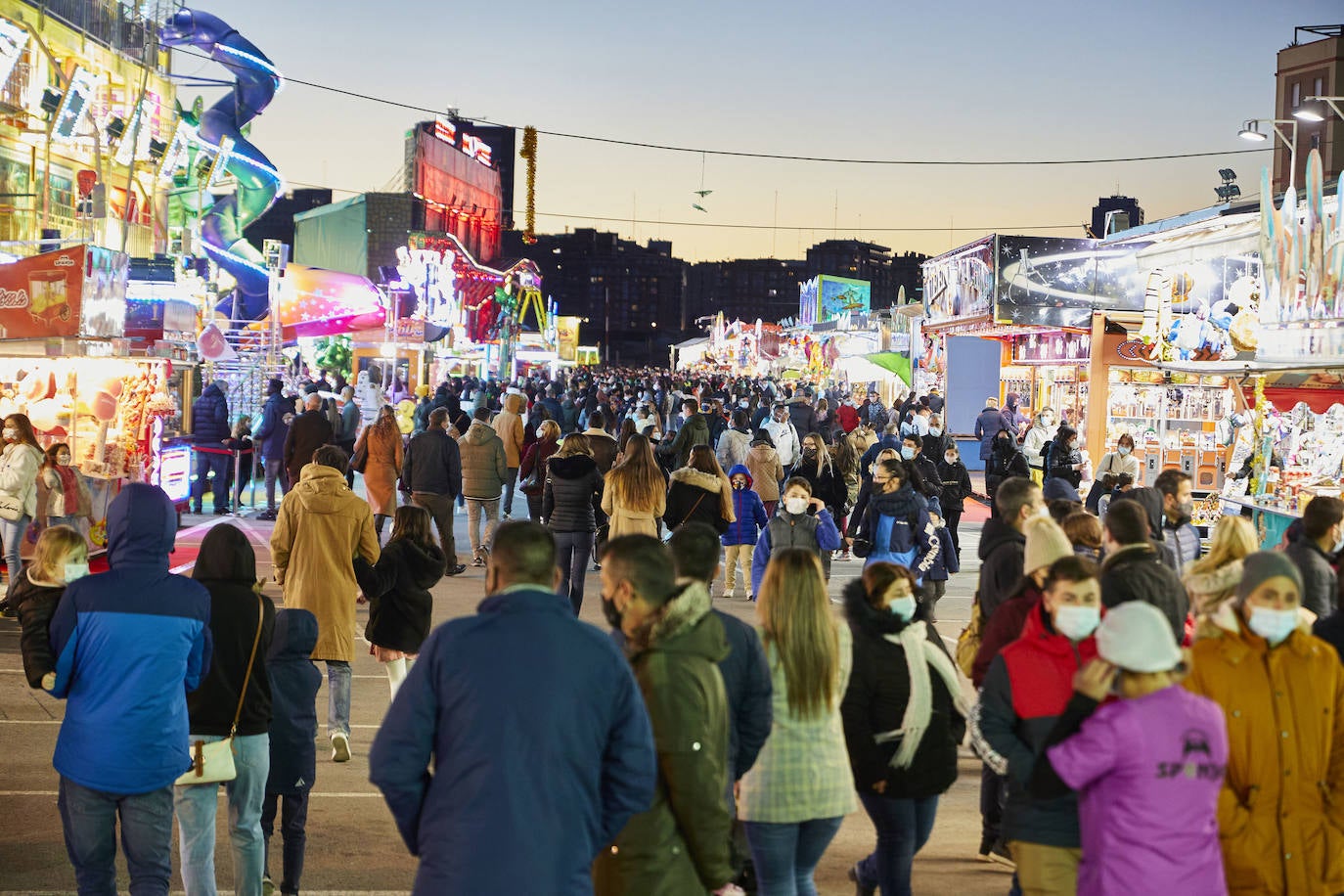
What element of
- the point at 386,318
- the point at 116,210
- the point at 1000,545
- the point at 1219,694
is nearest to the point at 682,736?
the point at 1219,694

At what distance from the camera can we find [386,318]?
36844mm

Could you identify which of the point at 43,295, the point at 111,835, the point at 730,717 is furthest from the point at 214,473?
the point at 730,717

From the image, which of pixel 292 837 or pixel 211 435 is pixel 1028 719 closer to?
pixel 292 837

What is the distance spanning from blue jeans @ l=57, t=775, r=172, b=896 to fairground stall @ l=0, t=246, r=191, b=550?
1003 centimetres

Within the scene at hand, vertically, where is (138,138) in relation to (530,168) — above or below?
below

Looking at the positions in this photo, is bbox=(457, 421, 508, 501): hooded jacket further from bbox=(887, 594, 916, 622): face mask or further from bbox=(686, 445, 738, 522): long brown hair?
bbox=(887, 594, 916, 622): face mask

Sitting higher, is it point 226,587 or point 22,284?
point 22,284

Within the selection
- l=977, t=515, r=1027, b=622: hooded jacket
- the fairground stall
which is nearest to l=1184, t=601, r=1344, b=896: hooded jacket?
l=977, t=515, r=1027, b=622: hooded jacket

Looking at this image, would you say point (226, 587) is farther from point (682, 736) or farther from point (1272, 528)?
point (1272, 528)

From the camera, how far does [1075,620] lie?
15.7 ft

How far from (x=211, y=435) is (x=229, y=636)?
14561 millimetres

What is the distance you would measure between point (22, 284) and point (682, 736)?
1265cm

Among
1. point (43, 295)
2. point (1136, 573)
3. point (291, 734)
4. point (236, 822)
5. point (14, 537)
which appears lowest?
point (236, 822)

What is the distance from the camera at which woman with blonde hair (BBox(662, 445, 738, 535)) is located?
1188 centimetres
